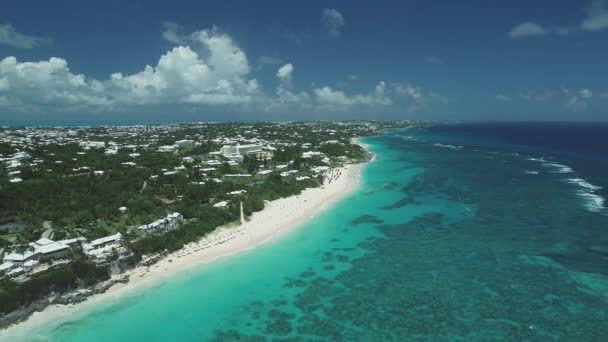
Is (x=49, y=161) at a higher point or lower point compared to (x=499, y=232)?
higher

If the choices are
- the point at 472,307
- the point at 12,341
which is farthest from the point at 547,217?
the point at 12,341

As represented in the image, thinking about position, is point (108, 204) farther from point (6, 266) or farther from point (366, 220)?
point (366, 220)

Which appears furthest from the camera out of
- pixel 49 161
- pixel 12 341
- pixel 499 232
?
pixel 49 161

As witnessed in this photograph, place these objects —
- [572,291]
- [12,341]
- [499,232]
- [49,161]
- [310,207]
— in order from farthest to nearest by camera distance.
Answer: [49,161]
[310,207]
[499,232]
[572,291]
[12,341]

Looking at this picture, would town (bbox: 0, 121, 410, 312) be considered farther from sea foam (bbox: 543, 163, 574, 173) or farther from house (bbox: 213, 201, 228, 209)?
sea foam (bbox: 543, 163, 574, 173)

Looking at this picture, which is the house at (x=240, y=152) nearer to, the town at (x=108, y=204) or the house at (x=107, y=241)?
the town at (x=108, y=204)

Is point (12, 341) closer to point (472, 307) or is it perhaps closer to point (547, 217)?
point (472, 307)
